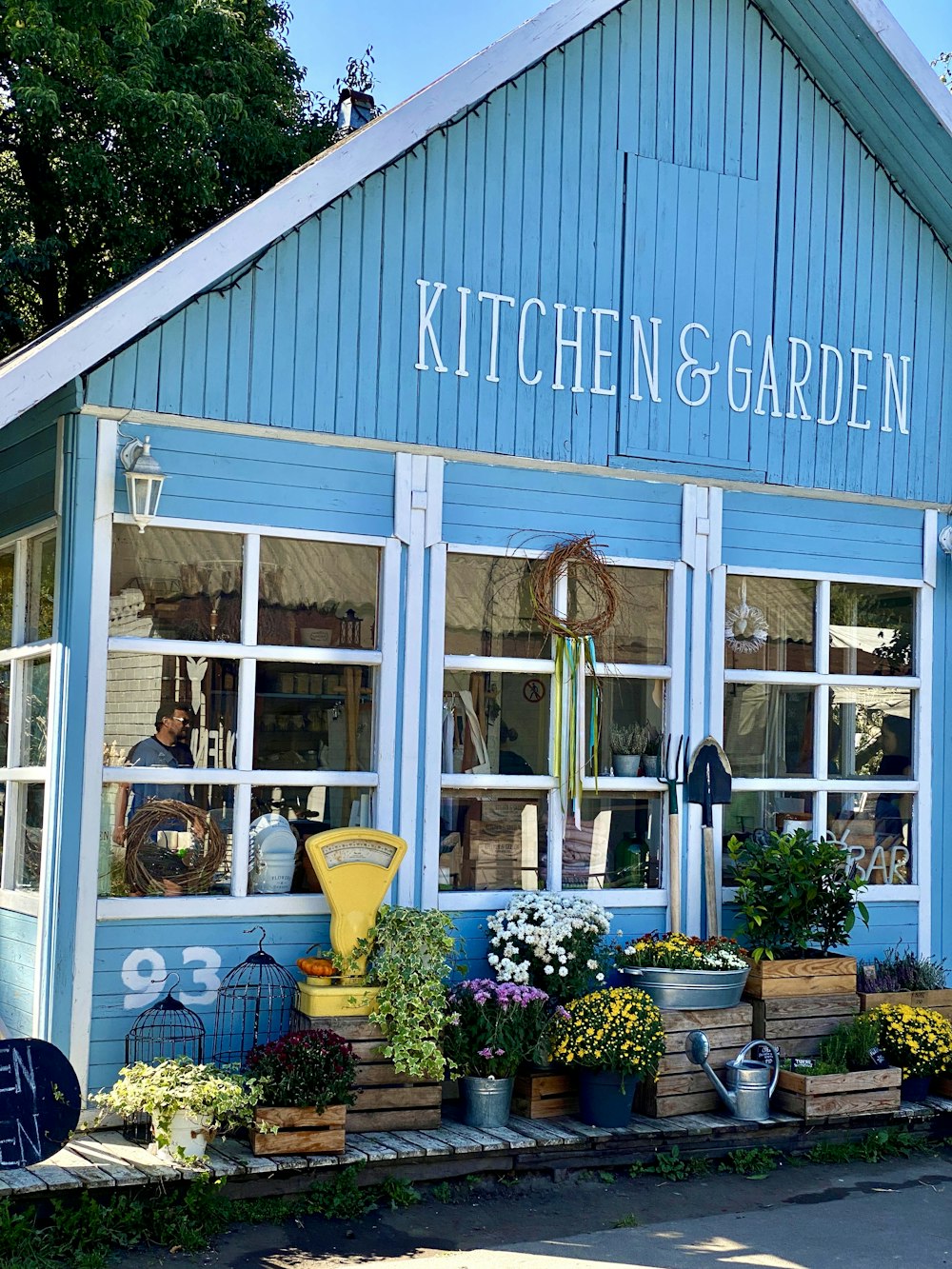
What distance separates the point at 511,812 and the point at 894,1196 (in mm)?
2600

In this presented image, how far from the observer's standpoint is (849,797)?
9.08 meters

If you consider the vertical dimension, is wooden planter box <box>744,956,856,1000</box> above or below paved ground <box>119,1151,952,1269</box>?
above

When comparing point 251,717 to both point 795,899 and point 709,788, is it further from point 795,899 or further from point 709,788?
point 795,899

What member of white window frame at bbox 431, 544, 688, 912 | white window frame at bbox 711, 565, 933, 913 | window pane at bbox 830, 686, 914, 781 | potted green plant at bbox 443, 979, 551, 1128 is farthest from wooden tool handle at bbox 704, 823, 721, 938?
potted green plant at bbox 443, 979, 551, 1128

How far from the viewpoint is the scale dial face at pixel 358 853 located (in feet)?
23.8

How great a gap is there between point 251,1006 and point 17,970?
1.10 meters

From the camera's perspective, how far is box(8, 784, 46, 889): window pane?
23.9 ft

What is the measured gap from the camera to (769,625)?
888 centimetres

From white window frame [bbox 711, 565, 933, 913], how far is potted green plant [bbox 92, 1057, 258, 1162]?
3.23 m

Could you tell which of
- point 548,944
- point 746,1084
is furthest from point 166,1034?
point 746,1084

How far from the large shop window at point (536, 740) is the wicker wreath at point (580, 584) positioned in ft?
0.16

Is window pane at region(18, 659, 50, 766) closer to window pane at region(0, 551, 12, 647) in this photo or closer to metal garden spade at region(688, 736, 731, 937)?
window pane at region(0, 551, 12, 647)

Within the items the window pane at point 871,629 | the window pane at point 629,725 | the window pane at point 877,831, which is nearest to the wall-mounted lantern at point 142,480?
the window pane at point 629,725

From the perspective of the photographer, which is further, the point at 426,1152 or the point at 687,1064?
the point at 687,1064
